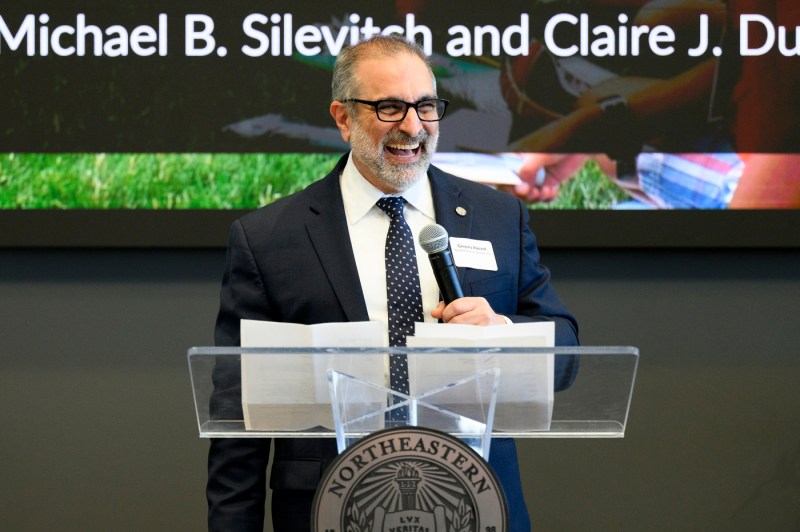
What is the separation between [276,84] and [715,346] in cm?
174

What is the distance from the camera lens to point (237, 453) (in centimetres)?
211

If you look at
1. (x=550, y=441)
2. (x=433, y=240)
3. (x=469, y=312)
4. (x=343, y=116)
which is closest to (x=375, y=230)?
(x=343, y=116)

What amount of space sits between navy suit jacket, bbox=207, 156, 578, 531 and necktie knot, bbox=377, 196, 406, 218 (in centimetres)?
8

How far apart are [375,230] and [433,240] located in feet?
1.37

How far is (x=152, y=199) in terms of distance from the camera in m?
3.47

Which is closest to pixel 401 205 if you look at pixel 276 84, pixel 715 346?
pixel 276 84

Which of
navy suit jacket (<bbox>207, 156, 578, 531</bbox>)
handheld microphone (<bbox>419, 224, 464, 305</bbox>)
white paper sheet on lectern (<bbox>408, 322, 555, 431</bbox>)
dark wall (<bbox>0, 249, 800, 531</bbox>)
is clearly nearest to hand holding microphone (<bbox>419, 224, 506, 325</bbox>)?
handheld microphone (<bbox>419, 224, 464, 305</bbox>)

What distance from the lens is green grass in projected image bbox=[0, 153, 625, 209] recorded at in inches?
135

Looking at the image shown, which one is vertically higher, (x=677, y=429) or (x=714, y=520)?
(x=677, y=429)

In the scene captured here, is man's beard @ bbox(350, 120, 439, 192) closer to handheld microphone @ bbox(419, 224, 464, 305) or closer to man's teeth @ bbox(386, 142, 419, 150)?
man's teeth @ bbox(386, 142, 419, 150)

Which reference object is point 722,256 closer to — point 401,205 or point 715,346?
point 715,346

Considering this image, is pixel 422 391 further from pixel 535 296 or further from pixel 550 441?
pixel 550 441

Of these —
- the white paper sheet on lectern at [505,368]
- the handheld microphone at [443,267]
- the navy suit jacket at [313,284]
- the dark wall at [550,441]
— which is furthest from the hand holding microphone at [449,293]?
the dark wall at [550,441]

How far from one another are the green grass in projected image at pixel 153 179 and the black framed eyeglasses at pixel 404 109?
4.22 feet
